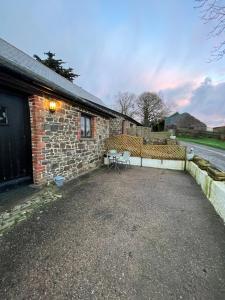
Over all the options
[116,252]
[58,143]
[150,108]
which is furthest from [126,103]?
[116,252]

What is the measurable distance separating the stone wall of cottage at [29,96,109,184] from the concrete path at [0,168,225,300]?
1456mm

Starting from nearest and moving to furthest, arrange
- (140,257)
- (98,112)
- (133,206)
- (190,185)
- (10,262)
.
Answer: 1. (10,262)
2. (140,257)
3. (133,206)
4. (190,185)
5. (98,112)

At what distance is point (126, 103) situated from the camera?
41031mm

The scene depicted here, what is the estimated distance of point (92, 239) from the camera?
2859mm

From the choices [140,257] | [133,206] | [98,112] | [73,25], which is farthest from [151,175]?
[73,25]

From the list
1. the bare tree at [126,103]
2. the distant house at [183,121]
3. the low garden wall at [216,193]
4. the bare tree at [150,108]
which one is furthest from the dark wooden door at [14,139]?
the distant house at [183,121]

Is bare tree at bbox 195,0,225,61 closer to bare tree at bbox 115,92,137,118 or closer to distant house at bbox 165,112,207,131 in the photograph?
bare tree at bbox 115,92,137,118

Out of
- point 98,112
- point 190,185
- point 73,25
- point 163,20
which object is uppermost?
point 73,25

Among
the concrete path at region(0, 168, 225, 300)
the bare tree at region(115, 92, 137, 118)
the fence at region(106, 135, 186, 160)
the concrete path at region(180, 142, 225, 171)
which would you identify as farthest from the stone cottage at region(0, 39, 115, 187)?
the bare tree at region(115, 92, 137, 118)

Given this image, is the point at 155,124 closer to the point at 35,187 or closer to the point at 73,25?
the point at 73,25

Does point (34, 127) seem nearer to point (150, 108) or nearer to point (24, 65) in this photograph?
point (24, 65)

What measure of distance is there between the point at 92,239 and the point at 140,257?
0.84 meters

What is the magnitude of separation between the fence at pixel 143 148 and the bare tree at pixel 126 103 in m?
30.5

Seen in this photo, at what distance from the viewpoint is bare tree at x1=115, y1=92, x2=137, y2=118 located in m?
39.6
